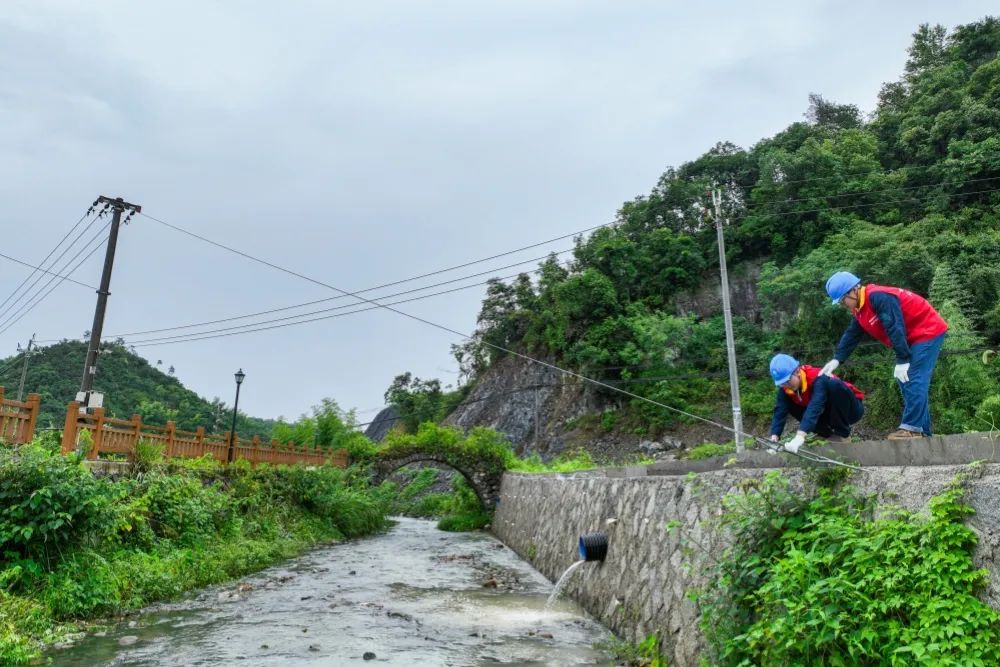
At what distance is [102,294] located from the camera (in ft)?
56.2

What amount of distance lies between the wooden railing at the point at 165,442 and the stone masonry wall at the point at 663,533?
337 inches

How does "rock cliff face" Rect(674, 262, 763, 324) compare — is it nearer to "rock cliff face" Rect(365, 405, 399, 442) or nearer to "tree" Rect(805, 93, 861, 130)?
"tree" Rect(805, 93, 861, 130)

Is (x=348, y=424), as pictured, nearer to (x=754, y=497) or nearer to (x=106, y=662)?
(x=106, y=662)

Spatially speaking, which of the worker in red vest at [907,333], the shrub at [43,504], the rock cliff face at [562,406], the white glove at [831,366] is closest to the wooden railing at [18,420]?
the shrub at [43,504]

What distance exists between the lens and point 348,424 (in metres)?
32.0

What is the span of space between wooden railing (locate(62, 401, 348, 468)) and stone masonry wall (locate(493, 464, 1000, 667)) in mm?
8554

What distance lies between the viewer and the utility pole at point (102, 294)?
54.6 feet

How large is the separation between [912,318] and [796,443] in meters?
1.25

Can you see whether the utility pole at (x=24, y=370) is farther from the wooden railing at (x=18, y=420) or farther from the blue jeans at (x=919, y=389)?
the blue jeans at (x=919, y=389)

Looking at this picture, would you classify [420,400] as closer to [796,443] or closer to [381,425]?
[381,425]

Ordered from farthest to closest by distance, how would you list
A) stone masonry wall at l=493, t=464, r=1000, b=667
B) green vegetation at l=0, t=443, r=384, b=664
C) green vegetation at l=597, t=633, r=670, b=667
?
1. green vegetation at l=0, t=443, r=384, b=664
2. green vegetation at l=597, t=633, r=670, b=667
3. stone masonry wall at l=493, t=464, r=1000, b=667

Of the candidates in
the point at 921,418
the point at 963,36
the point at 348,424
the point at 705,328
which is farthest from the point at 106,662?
the point at 963,36

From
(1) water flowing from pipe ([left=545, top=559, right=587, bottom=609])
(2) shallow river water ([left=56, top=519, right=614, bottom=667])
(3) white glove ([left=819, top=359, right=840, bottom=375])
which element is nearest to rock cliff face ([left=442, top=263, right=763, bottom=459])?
(2) shallow river water ([left=56, top=519, right=614, bottom=667])

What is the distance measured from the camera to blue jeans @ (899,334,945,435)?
4.36 meters
